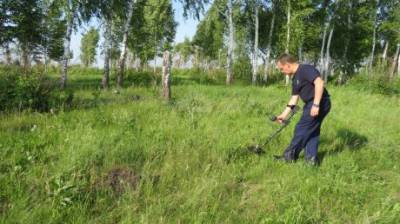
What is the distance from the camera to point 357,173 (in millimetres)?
5492

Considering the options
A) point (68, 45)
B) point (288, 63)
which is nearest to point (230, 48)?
point (68, 45)

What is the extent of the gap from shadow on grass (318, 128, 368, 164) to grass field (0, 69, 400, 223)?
3 cm

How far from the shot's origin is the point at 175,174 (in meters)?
4.68

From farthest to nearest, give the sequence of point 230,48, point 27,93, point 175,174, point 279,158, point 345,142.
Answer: point 230,48 → point 27,93 → point 345,142 → point 279,158 → point 175,174

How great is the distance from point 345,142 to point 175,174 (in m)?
3.95

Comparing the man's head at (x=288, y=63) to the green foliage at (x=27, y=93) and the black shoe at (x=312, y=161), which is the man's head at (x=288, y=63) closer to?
the black shoe at (x=312, y=161)

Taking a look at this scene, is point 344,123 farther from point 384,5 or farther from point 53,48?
point 53,48

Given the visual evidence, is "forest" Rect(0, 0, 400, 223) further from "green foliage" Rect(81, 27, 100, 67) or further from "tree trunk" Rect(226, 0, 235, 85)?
"green foliage" Rect(81, 27, 100, 67)

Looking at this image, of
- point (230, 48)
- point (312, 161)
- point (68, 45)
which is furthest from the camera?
point (230, 48)

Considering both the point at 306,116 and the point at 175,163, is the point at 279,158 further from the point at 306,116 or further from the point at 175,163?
the point at 175,163

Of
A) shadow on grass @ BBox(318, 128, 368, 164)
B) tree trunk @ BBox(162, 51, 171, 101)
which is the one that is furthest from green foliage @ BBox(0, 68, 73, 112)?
shadow on grass @ BBox(318, 128, 368, 164)

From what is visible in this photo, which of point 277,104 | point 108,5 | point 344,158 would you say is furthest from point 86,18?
point 344,158

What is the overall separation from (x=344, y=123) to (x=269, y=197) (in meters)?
5.73

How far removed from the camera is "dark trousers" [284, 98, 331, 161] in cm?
588
